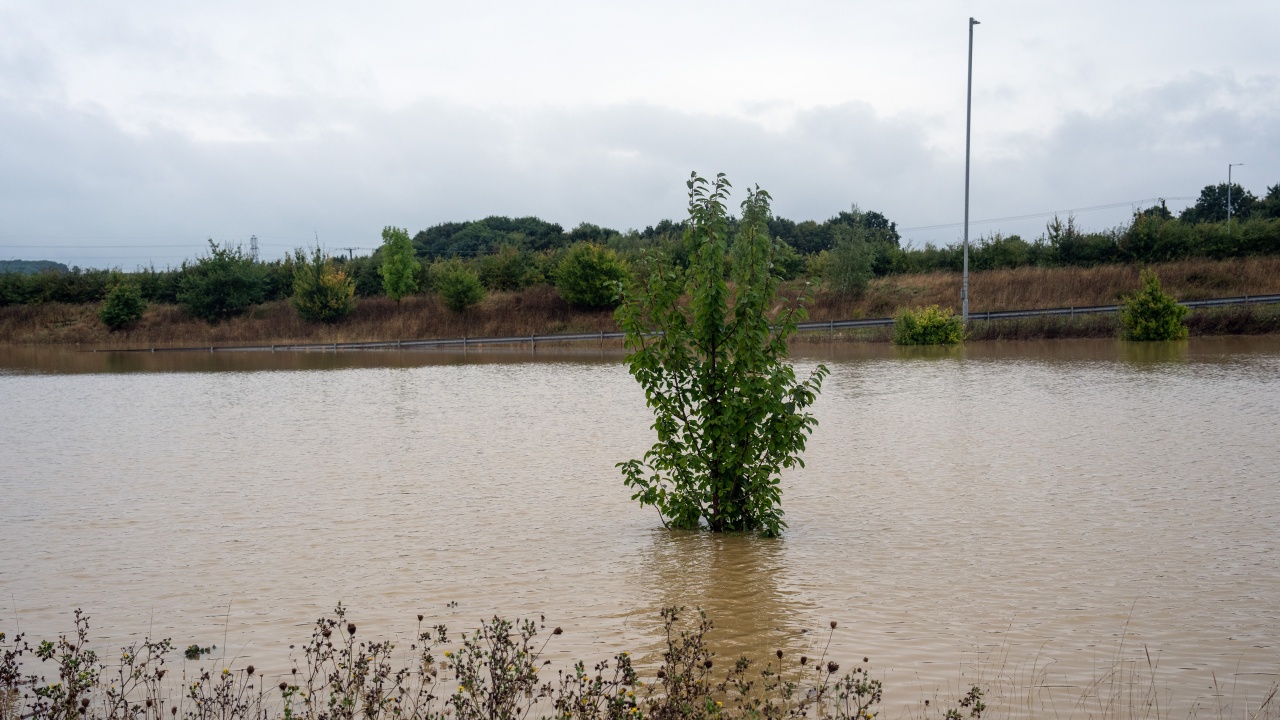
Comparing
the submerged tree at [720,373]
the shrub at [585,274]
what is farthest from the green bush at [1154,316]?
the submerged tree at [720,373]

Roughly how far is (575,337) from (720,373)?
1921 inches

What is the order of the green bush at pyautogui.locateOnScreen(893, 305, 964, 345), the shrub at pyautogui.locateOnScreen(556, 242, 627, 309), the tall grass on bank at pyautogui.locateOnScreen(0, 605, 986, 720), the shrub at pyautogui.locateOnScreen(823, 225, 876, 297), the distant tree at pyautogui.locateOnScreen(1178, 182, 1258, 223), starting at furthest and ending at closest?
the distant tree at pyautogui.locateOnScreen(1178, 182, 1258, 223) → the shrub at pyautogui.locateOnScreen(556, 242, 627, 309) → the shrub at pyautogui.locateOnScreen(823, 225, 876, 297) → the green bush at pyautogui.locateOnScreen(893, 305, 964, 345) → the tall grass on bank at pyautogui.locateOnScreen(0, 605, 986, 720)

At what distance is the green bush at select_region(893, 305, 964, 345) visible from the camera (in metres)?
44.8

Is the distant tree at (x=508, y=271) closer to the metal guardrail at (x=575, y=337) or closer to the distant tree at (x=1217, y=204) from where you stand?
the metal guardrail at (x=575, y=337)

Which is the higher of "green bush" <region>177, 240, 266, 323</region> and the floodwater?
"green bush" <region>177, 240, 266, 323</region>

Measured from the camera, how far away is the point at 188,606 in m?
7.57

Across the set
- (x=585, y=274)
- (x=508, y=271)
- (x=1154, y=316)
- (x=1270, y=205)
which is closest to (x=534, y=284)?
(x=508, y=271)

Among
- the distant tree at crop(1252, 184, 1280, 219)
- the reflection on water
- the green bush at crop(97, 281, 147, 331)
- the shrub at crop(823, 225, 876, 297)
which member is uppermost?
the distant tree at crop(1252, 184, 1280, 219)

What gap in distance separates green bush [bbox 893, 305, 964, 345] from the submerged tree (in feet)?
121

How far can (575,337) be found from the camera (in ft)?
191

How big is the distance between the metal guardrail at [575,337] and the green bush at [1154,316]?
15.9ft

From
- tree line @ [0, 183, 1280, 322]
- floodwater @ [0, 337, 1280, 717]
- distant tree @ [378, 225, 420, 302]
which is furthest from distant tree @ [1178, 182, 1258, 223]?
floodwater @ [0, 337, 1280, 717]

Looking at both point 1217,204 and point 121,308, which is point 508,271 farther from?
point 1217,204

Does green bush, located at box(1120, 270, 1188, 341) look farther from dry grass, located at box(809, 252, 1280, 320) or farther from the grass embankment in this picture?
dry grass, located at box(809, 252, 1280, 320)
